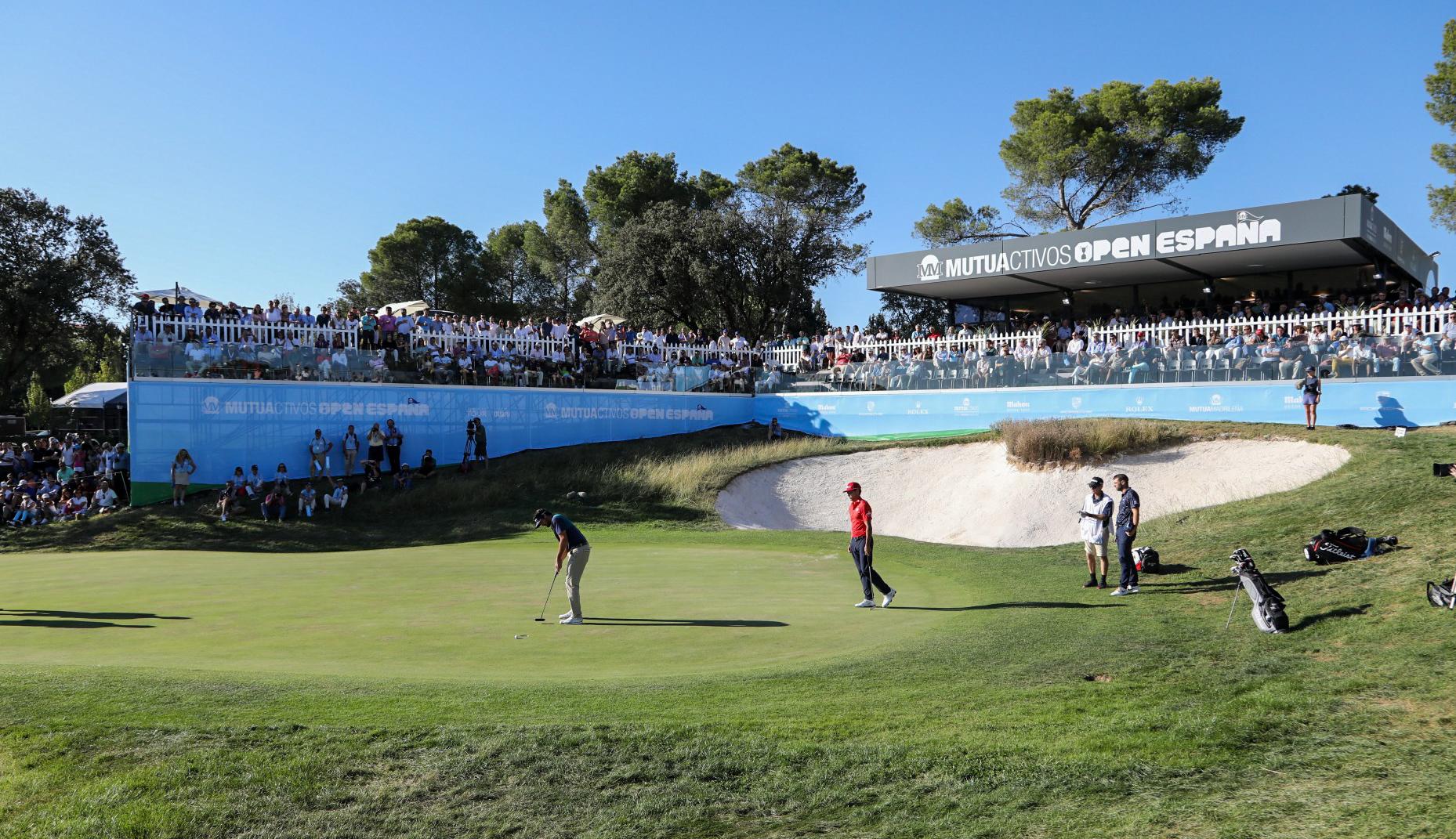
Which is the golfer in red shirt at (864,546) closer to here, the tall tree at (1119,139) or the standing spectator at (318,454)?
the standing spectator at (318,454)

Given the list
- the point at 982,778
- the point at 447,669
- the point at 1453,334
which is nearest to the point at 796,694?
the point at 982,778

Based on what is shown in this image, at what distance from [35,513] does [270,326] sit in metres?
8.02

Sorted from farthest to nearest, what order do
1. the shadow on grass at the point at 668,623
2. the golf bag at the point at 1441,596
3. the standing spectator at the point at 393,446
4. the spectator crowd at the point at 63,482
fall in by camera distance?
1. the standing spectator at the point at 393,446
2. the spectator crowd at the point at 63,482
3. the shadow on grass at the point at 668,623
4. the golf bag at the point at 1441,596

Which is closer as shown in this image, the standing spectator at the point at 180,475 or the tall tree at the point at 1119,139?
the standing spectator at the point at 180,475

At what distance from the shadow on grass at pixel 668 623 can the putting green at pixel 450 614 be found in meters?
0.05

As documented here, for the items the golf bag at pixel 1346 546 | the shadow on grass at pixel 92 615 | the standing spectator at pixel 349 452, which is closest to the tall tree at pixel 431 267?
the standing spectator at pixel 349 452

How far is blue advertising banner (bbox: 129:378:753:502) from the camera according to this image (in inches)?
1190

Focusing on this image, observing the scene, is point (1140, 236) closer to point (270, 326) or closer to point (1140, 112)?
point (1140, 112)

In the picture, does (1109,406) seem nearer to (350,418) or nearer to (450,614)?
(350,418)

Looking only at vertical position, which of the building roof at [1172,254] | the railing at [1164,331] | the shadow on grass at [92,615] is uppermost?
the building roof at [1172,254]

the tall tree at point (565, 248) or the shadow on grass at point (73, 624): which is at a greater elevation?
the tall tree at point (565, 248)

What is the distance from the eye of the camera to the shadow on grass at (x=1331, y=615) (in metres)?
12.4

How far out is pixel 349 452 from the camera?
32500mm

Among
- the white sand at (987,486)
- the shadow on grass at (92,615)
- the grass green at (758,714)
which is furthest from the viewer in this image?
the white sand at (987,486)
